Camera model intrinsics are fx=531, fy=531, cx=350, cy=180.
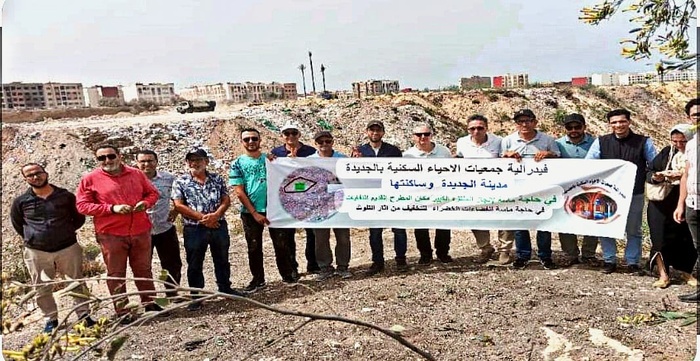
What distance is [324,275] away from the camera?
5781 mm

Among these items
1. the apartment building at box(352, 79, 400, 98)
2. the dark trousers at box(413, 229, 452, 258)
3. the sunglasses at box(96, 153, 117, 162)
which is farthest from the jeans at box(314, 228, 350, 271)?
the apartment building at box(352, 79, 400, 98)

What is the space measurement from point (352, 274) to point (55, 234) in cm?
296

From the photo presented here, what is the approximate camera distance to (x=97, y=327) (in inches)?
62.2

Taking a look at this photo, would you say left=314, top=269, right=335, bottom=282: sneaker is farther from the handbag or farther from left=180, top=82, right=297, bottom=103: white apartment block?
left=180, top=82, right=297, bottom=103: white apartment block

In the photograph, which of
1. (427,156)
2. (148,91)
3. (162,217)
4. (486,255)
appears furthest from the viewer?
(148,91)

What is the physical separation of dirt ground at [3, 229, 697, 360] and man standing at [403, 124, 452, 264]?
285mm

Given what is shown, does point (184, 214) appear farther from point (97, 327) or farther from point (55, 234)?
point (97, 327)

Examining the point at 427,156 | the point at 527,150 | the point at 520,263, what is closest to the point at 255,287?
the point at 427,156

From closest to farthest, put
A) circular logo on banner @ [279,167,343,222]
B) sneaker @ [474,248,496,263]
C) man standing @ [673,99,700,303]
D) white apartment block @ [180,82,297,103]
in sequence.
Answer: man standing @ [673,99,700,303] → circular logo on banner @ [279,167,343,222] → sneaker @ [474,248,496,263] → white apartment block @ [180,82,297,103]

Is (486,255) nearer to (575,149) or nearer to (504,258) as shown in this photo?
(504,258)

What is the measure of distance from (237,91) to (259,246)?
8518 cm

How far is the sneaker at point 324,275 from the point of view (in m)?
5.73

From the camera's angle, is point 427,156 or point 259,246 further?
point 427,156

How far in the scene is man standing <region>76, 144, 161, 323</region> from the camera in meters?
4.55
